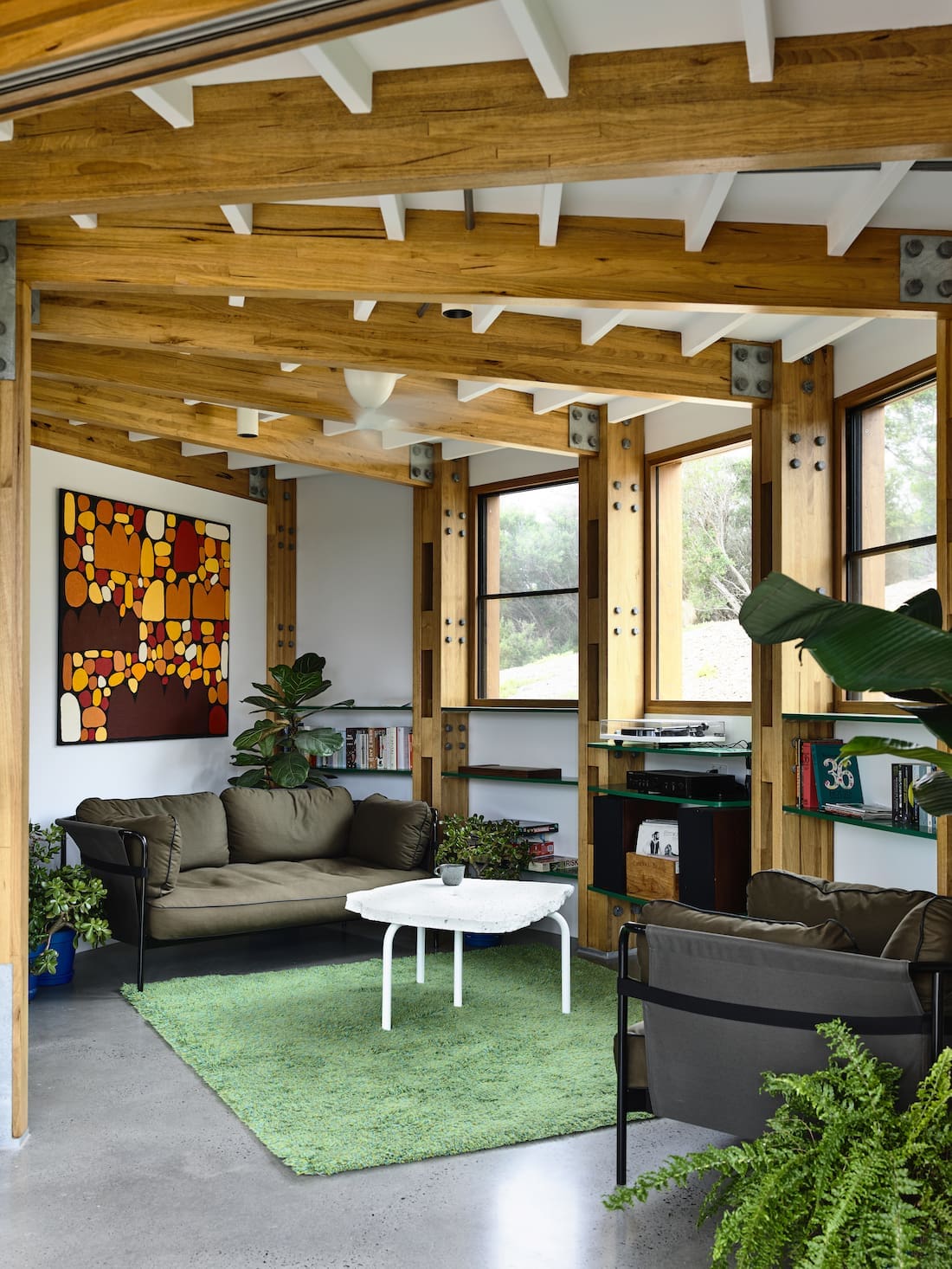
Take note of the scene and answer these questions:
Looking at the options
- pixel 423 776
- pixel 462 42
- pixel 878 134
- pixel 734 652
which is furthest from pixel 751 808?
pixel 462 42

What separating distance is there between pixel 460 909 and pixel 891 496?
2.50m

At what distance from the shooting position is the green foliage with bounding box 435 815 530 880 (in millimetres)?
6137

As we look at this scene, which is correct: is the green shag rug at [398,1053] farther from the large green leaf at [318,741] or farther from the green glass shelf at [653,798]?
the large green leaf at [318,741]

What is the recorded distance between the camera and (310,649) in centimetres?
793

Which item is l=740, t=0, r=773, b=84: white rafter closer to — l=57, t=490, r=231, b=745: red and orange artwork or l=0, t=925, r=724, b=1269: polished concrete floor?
l=0, t=925, r=724, b=1269: polished concrete floor

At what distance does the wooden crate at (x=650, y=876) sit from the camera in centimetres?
538

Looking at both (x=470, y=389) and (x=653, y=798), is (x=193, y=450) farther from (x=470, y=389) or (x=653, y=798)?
(x=653, y=798)

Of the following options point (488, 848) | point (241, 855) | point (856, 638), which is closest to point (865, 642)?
point (856, 638)

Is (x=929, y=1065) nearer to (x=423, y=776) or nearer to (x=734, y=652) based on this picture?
(x=734, y=652)

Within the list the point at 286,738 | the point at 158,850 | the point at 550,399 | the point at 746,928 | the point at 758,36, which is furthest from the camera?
the point at 286,738

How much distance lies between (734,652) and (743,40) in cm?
351

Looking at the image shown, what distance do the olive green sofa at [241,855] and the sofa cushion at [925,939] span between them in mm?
3670

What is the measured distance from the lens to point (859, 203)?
336cm

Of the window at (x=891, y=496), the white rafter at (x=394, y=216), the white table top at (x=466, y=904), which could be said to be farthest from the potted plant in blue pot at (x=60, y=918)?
the window at (x=891, y=496)
